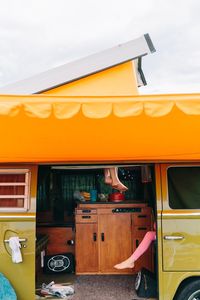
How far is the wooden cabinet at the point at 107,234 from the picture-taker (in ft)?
24.3

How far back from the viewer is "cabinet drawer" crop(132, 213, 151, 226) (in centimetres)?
757

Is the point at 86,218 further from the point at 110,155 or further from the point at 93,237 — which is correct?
the point at 110,155

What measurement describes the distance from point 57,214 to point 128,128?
3.83 meters

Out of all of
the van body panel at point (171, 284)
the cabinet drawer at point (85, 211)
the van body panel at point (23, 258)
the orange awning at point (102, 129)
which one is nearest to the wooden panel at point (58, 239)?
the cabinet drawer at point (85, 211)

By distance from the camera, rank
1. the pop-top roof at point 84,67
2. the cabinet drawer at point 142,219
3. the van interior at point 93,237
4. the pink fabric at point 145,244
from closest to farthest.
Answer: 1. the pink fabric at point 145,244
2. the van interior at point 93,237
3. the cabinet drawer at point 142,219
4. the pop-top roof at point 84,67

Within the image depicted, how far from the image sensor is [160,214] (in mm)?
5496

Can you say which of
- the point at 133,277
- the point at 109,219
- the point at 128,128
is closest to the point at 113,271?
the point at 133,277

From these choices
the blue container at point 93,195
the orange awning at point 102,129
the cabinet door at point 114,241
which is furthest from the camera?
the blue container at point 93,195

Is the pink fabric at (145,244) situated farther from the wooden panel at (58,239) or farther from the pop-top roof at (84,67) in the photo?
the pop-top roof at (84,67)

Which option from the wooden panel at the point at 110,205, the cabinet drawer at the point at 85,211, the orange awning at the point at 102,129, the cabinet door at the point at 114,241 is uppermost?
the orange awning at the point at 102,129

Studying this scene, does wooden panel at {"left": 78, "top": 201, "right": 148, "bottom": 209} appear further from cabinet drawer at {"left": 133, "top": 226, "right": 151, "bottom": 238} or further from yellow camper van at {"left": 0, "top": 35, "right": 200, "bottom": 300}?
yellow camper van at {"left": 0, "top": 35, "right": 200, "bottom": 300}

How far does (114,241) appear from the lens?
24.5ft

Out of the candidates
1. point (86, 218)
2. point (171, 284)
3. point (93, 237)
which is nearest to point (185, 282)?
point (171, 284)

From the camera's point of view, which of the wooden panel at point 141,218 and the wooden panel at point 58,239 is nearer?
the wooden panel at point 141,218
